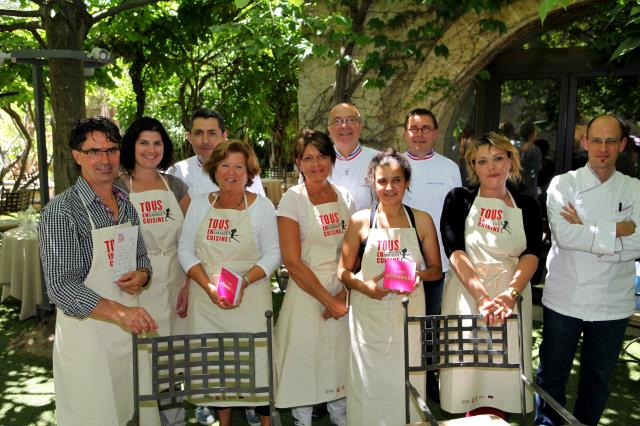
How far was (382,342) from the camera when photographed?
2826 millimetres

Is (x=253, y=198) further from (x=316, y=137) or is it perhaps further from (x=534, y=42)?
(x=534, y=42)

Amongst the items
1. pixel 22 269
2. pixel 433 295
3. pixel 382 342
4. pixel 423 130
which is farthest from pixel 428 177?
pixel 22 269

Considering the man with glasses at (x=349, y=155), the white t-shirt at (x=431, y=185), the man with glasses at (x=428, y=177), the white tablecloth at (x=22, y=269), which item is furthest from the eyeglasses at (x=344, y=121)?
the white tablecloth at (x=22, y=269)

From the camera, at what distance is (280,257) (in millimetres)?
2980

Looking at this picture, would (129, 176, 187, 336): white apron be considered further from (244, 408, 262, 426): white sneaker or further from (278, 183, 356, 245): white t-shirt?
Answer: (244, 408, 262, 426): white sneaker

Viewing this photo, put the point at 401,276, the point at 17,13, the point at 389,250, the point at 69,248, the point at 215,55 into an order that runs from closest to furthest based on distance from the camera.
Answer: the point at 69,248 → the point at 401,276 → the point at 389,250 → the point at 17,13 → the point at 215,55

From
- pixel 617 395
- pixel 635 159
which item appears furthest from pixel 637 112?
pixel 617 395

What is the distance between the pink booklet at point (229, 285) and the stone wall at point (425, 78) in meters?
3.67

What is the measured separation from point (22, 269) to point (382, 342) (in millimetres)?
4800

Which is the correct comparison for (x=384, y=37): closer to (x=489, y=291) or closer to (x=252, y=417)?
(x=489, y=291)

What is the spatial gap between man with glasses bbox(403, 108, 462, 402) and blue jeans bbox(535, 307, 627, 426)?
0.77 meters

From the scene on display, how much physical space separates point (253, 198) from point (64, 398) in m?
1.35

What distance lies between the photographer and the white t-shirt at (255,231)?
294 cm

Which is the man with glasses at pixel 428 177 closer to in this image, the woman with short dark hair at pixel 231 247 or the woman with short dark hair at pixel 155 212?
the woman with short dark hair at pixel 231 247
